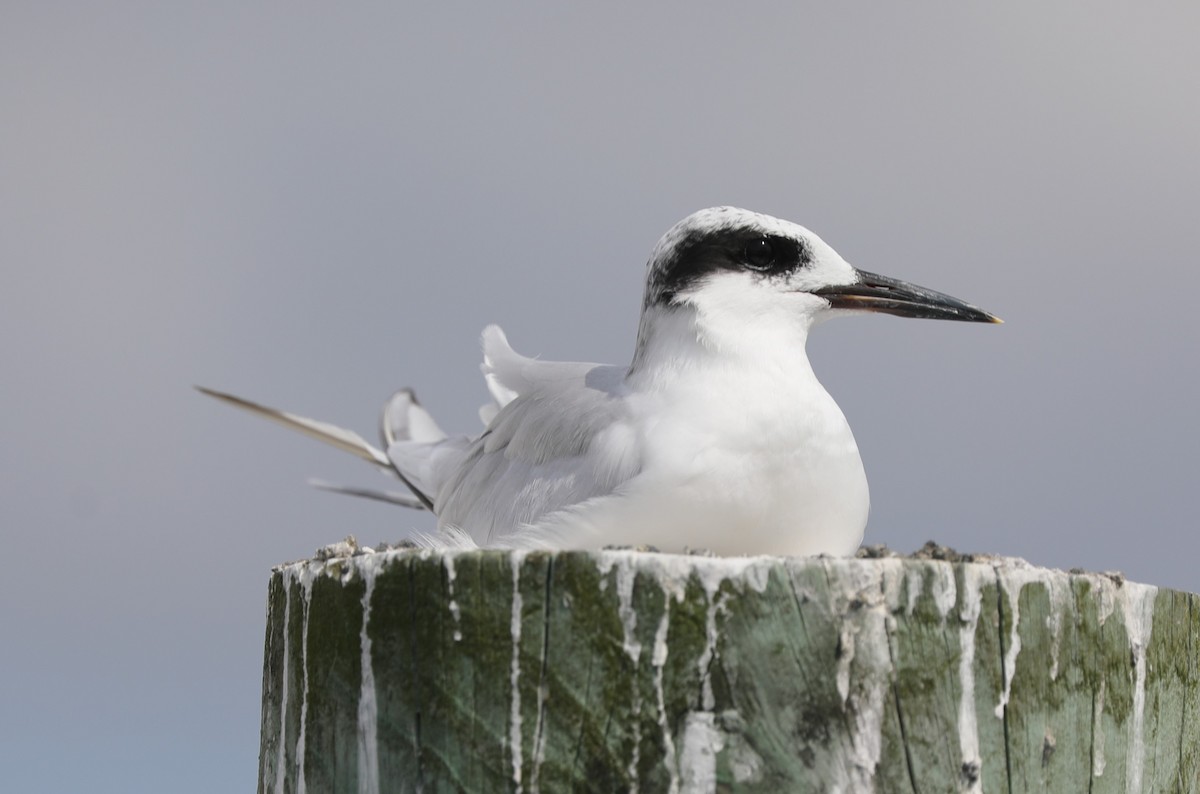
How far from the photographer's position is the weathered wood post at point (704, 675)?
9.70 feet

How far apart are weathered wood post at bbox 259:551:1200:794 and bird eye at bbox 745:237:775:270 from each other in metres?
1.86

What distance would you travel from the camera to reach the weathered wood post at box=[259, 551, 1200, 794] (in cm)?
296

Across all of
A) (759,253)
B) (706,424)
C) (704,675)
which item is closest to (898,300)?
(759,253)

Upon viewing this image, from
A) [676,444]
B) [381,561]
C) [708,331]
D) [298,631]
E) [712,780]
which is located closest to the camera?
[712,780]

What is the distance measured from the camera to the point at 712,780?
2.95 meters

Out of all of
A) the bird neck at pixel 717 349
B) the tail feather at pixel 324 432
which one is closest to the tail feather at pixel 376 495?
the tail feather at pixel 324 432

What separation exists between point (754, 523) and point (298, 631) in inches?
64.4

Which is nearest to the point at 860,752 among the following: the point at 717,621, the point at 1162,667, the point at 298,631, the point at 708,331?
the point at 717,621

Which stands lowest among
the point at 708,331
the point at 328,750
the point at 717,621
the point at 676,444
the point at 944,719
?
the point at 328,750

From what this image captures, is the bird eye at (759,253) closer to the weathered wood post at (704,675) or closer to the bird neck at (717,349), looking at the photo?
the bird neck at (717,349)

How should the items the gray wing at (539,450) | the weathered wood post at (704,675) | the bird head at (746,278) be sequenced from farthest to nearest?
the bird head at (746,278)
the gray wing at (539,450)
the weathered wood post at (704,675)

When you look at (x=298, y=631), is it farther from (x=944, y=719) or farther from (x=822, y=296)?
(x=822, y=296)

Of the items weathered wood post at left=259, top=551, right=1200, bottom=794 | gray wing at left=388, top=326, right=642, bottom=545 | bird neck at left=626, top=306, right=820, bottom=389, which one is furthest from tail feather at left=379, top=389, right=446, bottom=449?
weathered wood post at left=259, top=551, right=1200, bottom=794

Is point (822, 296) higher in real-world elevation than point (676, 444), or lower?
higher
